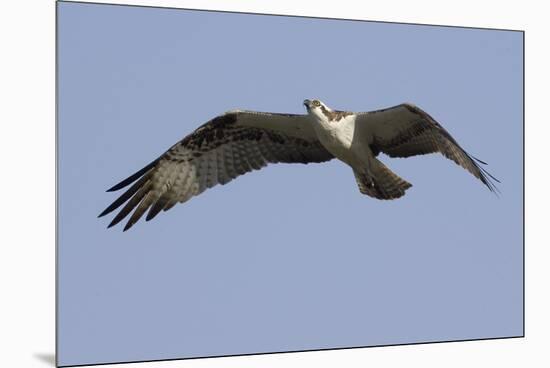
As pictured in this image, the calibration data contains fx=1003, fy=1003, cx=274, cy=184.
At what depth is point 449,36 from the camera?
6.16m

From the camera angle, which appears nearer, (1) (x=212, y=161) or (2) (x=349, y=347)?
(2) (x=349, y=347)

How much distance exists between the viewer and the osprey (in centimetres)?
597

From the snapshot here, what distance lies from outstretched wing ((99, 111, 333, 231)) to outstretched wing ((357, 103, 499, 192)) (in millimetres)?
366

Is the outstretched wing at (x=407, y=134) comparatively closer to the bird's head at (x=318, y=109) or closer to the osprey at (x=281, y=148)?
the osprey at (x=281, y=148)

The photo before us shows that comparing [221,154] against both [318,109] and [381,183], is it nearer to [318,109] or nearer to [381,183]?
[318,109]

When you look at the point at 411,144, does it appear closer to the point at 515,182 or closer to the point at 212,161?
the point at 515,182

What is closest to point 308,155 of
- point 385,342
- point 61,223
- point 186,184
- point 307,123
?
point 307,123

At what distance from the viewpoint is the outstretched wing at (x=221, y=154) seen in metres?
6.11

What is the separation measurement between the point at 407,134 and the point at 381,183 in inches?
13.8

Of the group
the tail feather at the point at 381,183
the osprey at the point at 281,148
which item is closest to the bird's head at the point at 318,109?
the osprey at the point at 281,148

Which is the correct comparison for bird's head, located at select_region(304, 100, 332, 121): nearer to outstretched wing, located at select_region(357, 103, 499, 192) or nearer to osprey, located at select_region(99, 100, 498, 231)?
osprey, located at select_region(99, 100, 498, 231)

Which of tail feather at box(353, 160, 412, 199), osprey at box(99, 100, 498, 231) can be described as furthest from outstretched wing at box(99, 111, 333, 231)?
tail feather at box(353, 160, 412, 199)

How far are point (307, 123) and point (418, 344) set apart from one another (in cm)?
A: 150

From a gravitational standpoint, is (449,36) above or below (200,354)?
above
